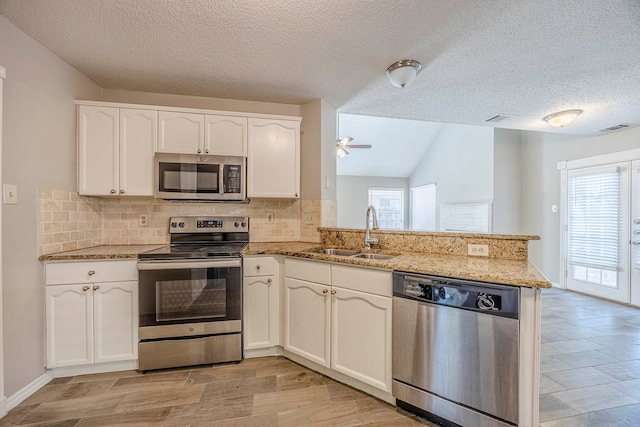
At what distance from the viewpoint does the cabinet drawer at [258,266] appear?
227 cm

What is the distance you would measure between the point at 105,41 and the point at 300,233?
215 cm

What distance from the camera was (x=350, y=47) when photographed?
76.9 inches

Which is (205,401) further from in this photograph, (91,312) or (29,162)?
(29,162)

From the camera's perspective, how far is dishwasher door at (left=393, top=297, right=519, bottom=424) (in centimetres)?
139

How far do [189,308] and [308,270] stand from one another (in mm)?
943

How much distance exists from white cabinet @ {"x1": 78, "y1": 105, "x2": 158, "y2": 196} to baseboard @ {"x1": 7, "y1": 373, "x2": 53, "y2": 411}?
1.36 meters

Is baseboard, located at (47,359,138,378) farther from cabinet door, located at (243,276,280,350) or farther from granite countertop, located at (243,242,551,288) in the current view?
granite countertop, located at (243,242,551,288)

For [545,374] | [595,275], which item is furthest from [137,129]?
[595,275]

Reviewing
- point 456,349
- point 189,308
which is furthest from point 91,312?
point 456,349

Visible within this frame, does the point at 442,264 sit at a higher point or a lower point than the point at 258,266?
higher

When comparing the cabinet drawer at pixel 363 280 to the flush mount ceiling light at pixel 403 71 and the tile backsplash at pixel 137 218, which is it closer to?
the tile backsplash at pixel 137 218

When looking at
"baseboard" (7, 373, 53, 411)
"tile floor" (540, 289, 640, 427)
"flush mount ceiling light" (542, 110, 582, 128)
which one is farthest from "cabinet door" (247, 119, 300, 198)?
"flush mount ceiling light" (542, 110, 582, 128)

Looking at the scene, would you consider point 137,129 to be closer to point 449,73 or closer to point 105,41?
point 105,41

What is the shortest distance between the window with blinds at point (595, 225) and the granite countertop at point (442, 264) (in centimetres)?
339
